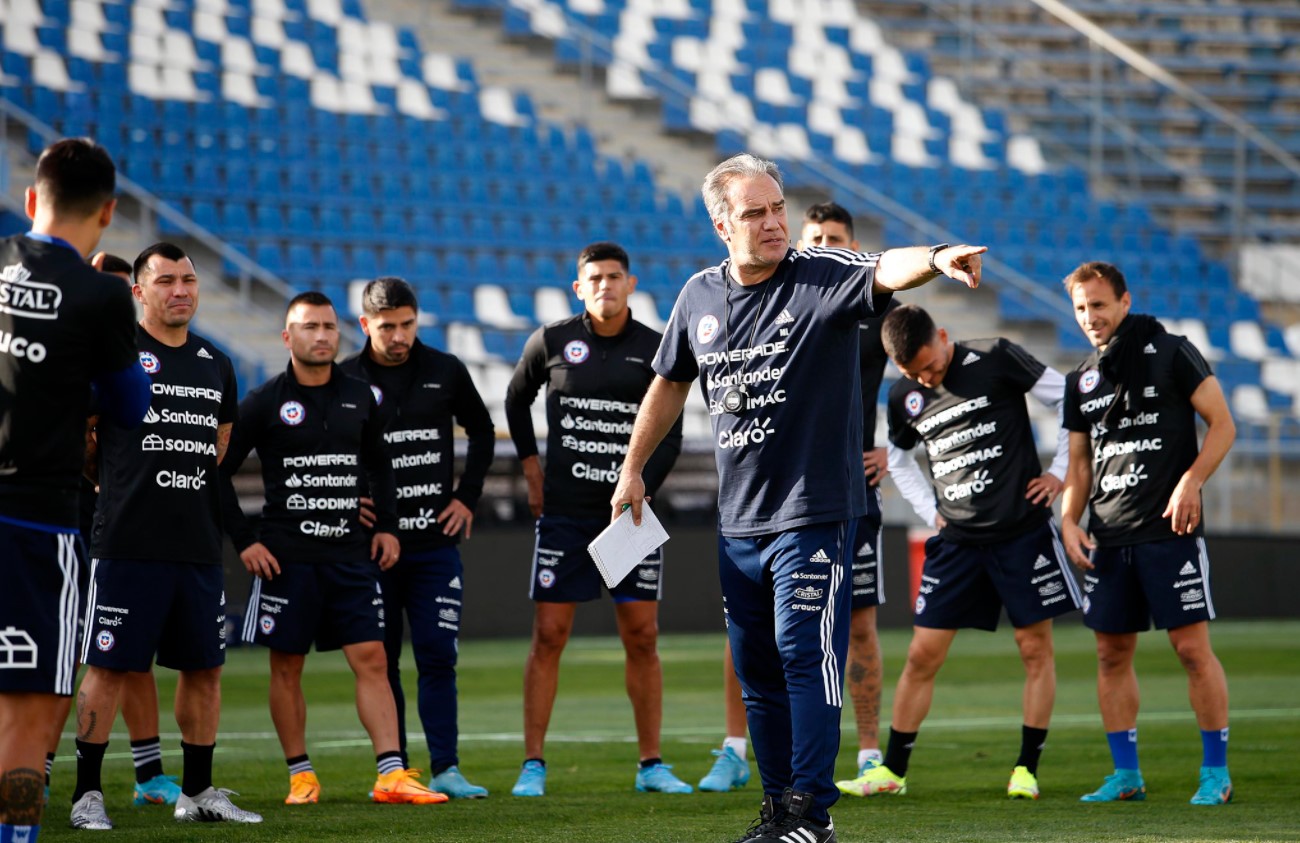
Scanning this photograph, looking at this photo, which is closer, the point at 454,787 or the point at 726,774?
the point at 454,787

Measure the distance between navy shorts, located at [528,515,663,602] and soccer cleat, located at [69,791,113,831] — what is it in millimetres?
2030

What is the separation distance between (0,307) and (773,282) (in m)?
2.25

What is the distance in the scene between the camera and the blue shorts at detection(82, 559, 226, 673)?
20.0ft

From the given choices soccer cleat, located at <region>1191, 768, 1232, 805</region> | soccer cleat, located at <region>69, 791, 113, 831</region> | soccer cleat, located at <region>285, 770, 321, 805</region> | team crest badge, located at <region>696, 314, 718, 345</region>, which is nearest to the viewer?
team crest badge, located at <region>696, 314, 718, 345</region>

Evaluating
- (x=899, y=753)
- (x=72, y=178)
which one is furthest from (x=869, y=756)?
(x=72, y=178)

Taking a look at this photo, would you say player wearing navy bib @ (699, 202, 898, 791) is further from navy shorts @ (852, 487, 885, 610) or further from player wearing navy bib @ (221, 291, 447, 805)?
player wearing navy bib @ (221, 291, 447, 805)

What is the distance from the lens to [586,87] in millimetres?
23969

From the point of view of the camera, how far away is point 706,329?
5172 millimetres

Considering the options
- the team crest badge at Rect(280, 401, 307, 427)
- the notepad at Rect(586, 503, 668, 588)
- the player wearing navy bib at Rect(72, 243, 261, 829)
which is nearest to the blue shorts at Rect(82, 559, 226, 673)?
the player wearing navy bib at Rect(72, 243, 261, 829)

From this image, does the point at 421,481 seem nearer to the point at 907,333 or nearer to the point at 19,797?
the point at 907,333

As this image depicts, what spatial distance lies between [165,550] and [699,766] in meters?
2.89

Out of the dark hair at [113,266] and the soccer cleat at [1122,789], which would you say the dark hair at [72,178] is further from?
the soccer cleat at [1122,789]

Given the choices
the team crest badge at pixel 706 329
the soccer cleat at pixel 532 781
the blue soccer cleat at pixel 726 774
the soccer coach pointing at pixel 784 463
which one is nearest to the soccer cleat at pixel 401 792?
the soccer cleat at pixel 532 781

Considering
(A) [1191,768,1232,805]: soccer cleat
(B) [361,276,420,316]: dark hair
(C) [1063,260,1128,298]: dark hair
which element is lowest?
(A) [1191,768,1232,805]: soccer cleat
